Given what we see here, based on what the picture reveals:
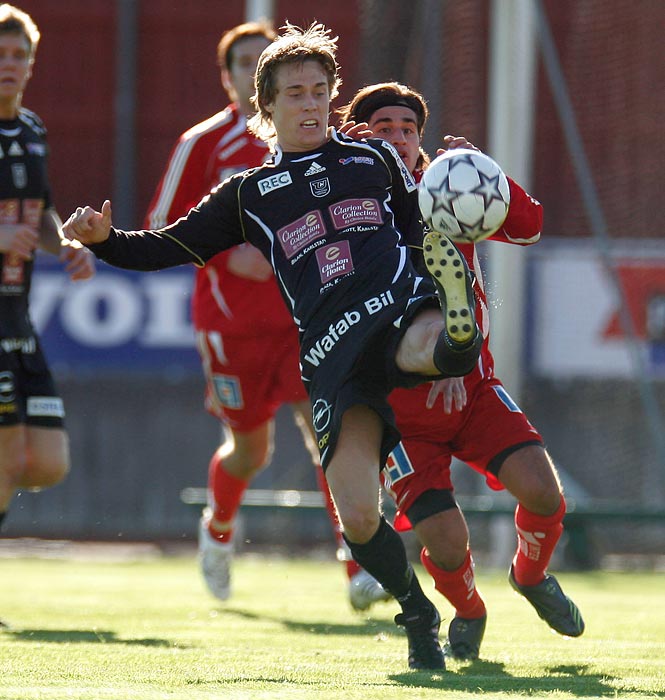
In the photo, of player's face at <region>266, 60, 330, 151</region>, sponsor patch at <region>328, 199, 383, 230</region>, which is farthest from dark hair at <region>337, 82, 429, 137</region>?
sponsor patch at <region>328, 199, 383, 230</region>

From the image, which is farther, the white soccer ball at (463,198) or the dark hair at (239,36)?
the dark hair at (239,36)

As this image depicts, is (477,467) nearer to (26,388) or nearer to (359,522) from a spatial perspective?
(359,522)

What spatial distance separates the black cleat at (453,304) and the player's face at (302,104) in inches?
29.1

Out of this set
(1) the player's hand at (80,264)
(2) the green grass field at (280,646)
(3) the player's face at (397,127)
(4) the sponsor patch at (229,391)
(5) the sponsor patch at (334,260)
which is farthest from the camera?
(4) the sponsor patch at (229,391)

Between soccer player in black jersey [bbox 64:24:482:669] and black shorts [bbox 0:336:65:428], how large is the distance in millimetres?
1354

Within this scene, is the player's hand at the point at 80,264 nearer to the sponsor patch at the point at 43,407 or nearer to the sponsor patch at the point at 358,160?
the sponsor patch at the point at 43,407

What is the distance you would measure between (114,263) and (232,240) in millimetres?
396

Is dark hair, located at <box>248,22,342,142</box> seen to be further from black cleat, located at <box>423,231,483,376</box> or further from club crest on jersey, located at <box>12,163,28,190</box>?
club crest on jersey, located at <box>12,163,28,190</box>

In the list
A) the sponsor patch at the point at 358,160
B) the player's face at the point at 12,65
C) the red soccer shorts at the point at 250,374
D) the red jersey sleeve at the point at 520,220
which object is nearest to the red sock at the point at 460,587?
the red jersey sleeve at the point at 520,220

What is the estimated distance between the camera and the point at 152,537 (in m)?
12.8

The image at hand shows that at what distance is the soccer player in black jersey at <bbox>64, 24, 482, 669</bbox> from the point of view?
423 centimetres

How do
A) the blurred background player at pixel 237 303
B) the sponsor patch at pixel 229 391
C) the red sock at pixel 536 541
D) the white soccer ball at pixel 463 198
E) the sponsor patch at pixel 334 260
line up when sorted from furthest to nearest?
the sponsor patch at pixel 229 391, the blurred background player at pixel 237 303, the red sock at pixel 536 541, the sponsor patch at pixel 334 260, the white soccer ball at pixel 463 198

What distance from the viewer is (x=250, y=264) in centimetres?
655

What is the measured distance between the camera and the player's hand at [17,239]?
5.68m
